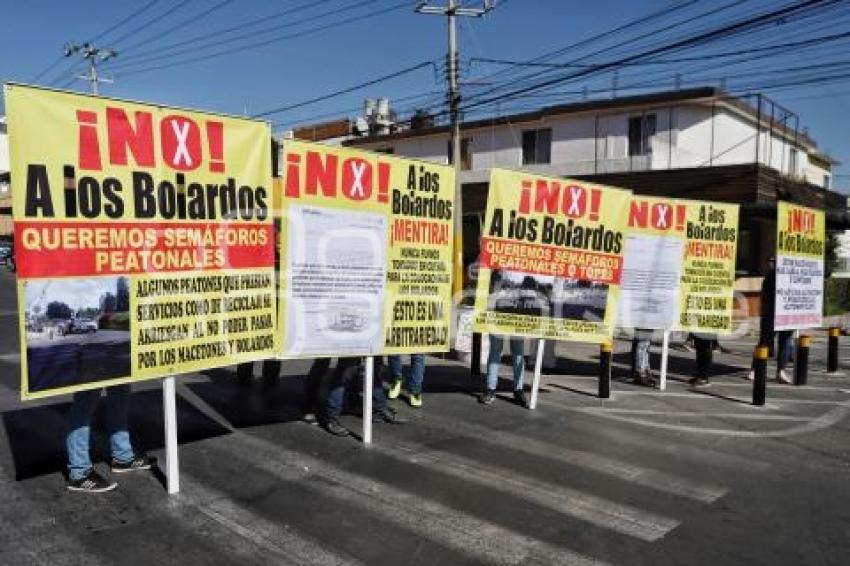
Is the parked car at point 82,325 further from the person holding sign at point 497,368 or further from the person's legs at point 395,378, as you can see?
the person holding sign at point 497,368

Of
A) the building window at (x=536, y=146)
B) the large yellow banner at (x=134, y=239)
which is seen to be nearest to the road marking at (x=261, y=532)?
the large yellow banner at (x=134, y=239)

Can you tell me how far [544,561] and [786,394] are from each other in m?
7.51

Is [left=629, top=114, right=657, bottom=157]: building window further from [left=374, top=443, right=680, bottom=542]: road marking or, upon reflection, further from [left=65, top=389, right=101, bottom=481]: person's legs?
[left=65, top=389, right=101, bottom=481]: person's legs

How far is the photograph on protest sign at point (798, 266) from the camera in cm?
1127

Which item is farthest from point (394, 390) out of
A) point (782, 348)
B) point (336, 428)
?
point (782, 348)

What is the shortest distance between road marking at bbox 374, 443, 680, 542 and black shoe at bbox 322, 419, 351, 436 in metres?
0.50

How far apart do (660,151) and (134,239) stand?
25.8 metres

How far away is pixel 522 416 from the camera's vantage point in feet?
28.4

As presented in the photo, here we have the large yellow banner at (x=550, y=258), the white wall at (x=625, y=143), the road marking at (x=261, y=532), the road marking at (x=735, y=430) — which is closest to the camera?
the road marking at (x=261, y=532)

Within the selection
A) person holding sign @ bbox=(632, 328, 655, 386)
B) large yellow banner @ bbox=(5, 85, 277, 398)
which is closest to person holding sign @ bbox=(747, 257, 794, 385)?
person holding sign @ bbox=(632, 328, 655, 386)

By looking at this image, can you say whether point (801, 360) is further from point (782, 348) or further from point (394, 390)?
point (394, 390)

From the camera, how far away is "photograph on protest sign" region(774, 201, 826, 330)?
1127cm

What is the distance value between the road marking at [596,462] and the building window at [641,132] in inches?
908

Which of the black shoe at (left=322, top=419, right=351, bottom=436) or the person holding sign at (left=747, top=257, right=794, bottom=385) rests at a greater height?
the person holding sign at (left=747, top=257, right=794, bottom=385)
